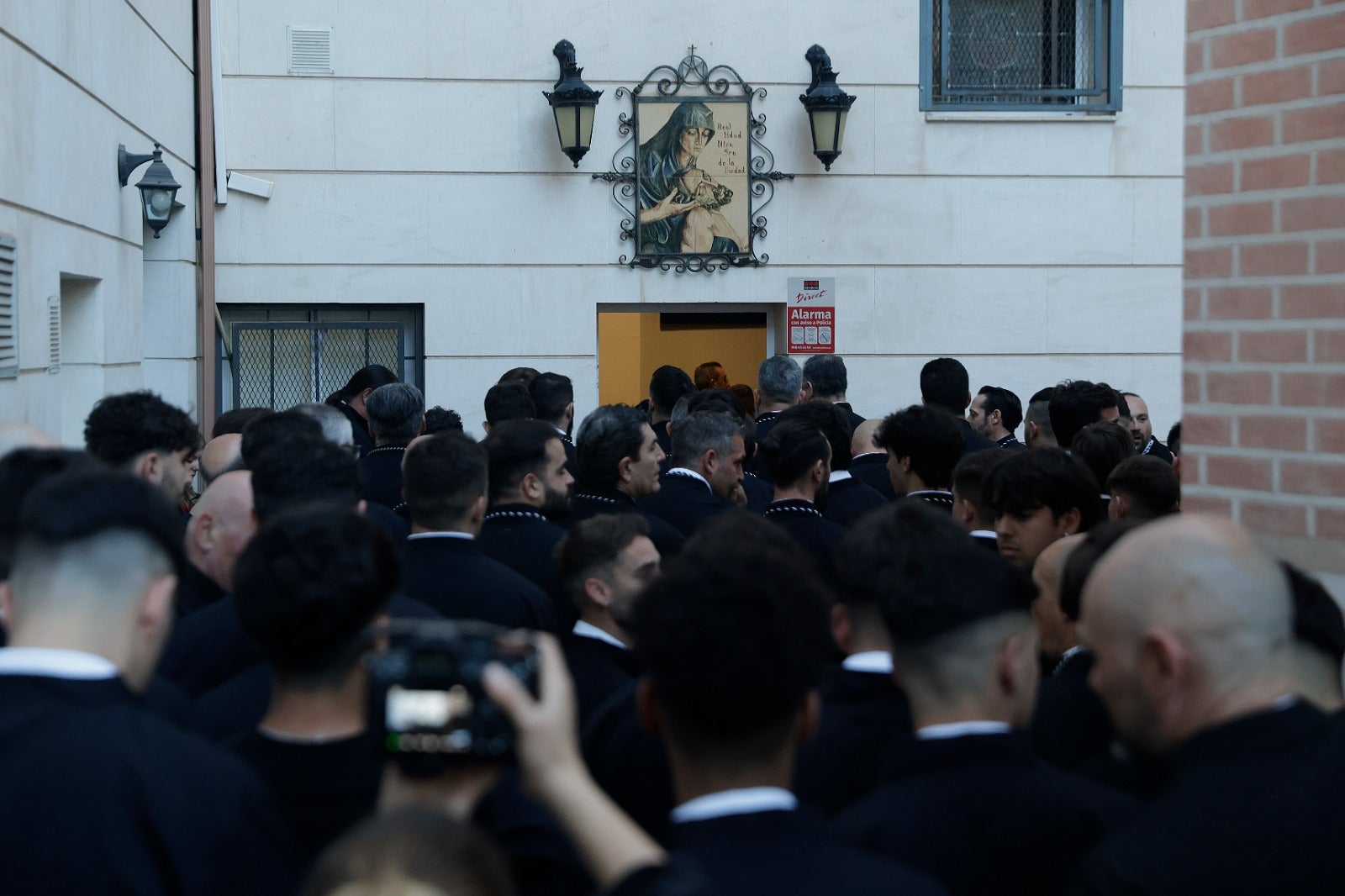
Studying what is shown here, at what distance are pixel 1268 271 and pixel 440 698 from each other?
261cm

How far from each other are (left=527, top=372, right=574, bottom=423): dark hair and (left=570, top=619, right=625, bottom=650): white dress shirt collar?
12.9 feet

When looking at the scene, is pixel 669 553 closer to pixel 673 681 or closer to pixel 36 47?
pixel 673 681

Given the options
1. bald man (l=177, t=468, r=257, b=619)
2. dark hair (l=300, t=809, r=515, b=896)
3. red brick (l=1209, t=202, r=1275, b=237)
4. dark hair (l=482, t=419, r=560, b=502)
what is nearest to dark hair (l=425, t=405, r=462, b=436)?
dark hair (l=482, t=419, r=560, b=502)

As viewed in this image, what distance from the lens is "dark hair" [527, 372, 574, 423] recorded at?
785cm

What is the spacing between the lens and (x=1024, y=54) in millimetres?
11398

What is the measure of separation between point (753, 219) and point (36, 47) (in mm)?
5448

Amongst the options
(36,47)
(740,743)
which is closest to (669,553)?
(740,743)

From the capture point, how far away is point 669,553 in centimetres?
535

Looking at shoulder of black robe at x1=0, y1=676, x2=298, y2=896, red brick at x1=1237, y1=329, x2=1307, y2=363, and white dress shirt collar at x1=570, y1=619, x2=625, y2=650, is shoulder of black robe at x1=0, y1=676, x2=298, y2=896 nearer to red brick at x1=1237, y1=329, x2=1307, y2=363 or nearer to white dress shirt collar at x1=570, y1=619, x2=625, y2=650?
white dress shirt collar at x1=570, y1=619, x2=625, y2=650

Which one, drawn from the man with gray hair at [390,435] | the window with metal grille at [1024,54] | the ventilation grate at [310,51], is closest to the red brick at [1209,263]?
the man with gray hair at [390,435]

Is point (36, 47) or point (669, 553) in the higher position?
point (36, 47)

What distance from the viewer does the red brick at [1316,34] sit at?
3580 millimetres

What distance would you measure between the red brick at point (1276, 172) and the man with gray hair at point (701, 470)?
279 centimetres

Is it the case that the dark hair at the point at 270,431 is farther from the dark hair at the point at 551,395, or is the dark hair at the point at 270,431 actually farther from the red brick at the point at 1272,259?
the red brick at the point at 1272,259
